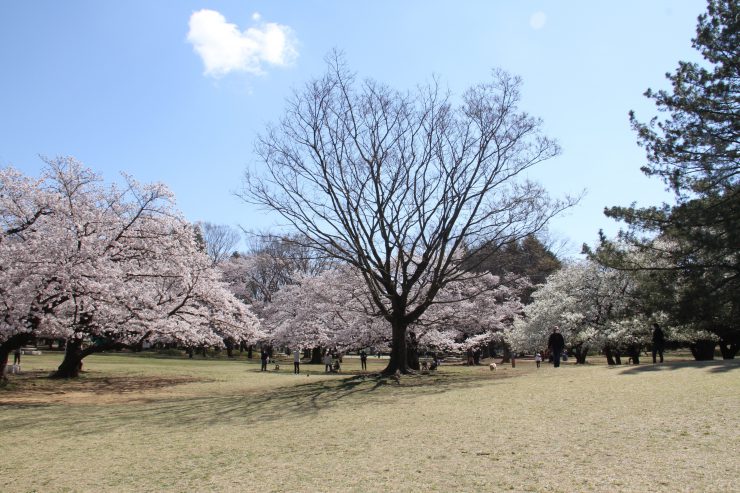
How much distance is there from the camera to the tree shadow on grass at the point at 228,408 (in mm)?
12594

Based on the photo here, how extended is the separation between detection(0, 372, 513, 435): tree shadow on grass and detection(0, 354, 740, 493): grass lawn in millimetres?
76

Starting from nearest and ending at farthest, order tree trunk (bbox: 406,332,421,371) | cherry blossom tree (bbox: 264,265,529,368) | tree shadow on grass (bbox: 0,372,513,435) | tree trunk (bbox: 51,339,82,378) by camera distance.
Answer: tree shadow on grass (bbox: 0,372,513,435), tree trunk (bbox: 51,339,82,378), tree trunk (bbox: 406,332,421,371), cherry blossom tree (bbox: 264,265,529,368)

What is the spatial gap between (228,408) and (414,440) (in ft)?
26.4

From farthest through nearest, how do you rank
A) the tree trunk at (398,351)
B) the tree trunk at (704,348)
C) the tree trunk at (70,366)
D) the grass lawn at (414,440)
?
the tree trunk at (704,348), the tree trunk at (70,366), the tree trunk at (398,351), the grass lawn at (414,440)

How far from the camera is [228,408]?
14984 millimetres

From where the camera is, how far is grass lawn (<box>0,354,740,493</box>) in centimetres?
615

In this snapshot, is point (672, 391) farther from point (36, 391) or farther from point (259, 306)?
point (259, 306)

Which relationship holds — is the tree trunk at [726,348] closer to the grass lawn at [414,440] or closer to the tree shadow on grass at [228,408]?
the grass lawn at [414,440]

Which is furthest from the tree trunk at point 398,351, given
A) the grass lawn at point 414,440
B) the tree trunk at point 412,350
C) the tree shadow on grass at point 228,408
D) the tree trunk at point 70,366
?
the tree trunk at point 70,366

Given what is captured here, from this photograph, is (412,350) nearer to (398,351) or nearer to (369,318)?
(369,318)

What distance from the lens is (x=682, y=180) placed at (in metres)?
17.8

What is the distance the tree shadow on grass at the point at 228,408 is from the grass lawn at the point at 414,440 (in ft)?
0.25

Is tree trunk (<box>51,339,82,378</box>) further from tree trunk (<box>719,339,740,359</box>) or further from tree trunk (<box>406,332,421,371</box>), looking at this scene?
tree trunk (<box>719,339,740,359</box>)

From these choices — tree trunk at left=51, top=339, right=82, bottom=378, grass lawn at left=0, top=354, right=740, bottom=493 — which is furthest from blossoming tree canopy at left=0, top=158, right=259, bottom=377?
grass lawn at left=0, top=354, right=740, bottom=493
